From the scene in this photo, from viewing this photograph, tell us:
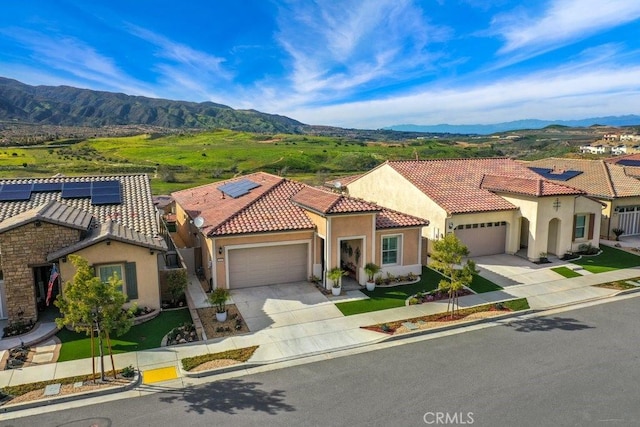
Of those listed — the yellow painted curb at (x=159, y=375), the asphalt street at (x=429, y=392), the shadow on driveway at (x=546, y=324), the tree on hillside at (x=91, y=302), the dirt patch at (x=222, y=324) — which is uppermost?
the tree on hillside at (x=91, y=302)

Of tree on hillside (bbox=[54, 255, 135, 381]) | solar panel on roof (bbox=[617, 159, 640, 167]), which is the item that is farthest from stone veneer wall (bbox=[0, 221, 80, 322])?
solar panel on roof (bbox=[617, 159, 640, 167])

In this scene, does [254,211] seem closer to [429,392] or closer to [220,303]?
[220,303]

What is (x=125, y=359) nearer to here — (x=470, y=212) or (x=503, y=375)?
(x=503, y=375)

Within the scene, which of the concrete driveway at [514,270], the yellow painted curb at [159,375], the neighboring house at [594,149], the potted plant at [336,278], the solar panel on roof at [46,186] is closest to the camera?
the yellow painted curb at [159,375]

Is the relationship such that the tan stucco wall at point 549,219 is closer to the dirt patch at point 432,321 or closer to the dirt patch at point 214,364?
the dirt patch at point 432,321

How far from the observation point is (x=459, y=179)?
2858cm

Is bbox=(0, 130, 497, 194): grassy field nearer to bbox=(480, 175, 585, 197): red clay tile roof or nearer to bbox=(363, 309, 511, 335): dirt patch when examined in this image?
bbox=(480, 175, 585, 197): red clay tile roof

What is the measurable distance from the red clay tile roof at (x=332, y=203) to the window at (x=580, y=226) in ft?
43.7

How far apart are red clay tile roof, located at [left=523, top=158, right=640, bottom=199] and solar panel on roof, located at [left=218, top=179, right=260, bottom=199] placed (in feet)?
69.9

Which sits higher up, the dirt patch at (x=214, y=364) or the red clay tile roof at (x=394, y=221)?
the red clay tile roof at (x=394, y=221)

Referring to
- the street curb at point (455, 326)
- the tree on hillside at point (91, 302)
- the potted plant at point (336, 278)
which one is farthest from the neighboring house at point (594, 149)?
the tree on hillside at point (91, 302)

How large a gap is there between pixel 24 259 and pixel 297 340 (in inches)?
379

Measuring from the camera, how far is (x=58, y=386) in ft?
38.8

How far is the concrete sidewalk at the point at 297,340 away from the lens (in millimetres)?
12820
